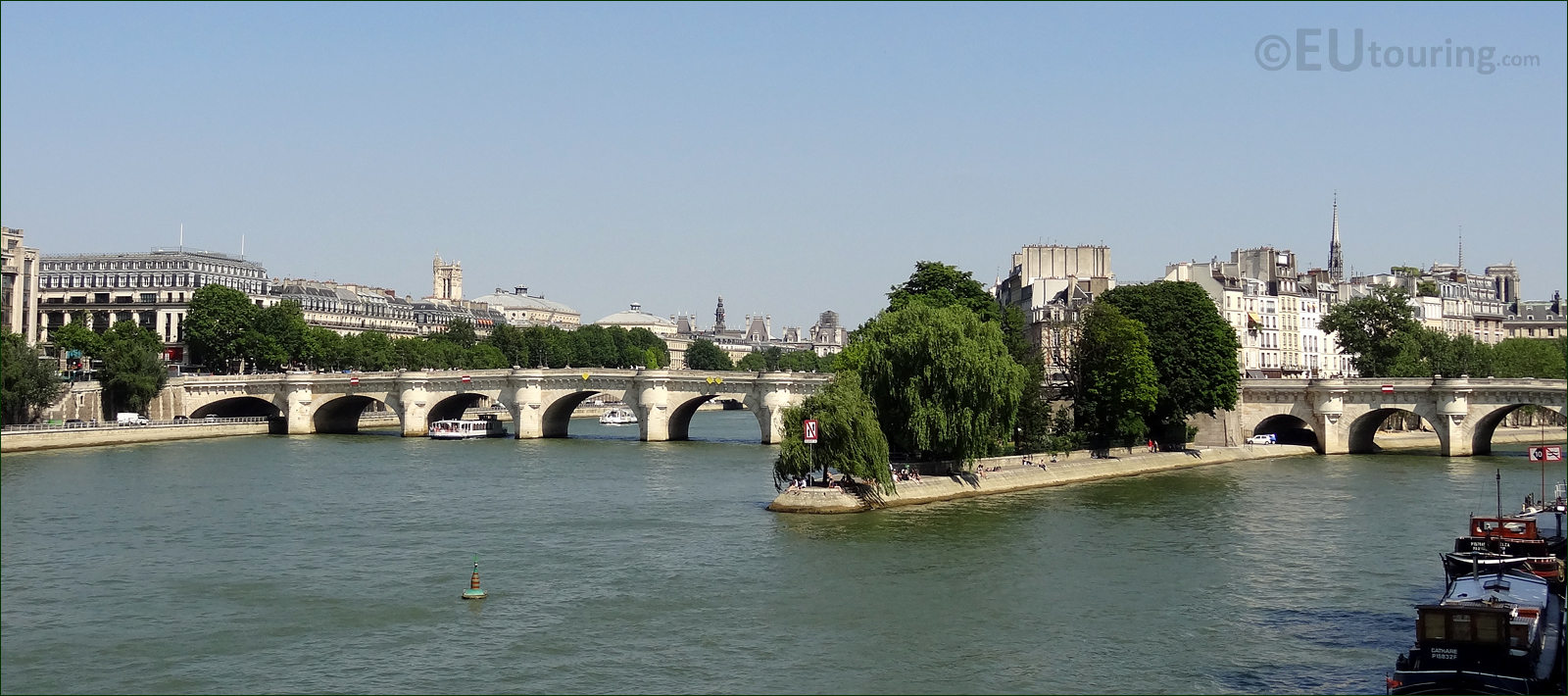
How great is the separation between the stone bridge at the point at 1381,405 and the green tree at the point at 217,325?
230ft

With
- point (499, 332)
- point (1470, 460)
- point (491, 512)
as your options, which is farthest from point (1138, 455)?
point (499, 332)

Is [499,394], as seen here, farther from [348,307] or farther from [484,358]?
[348,307]

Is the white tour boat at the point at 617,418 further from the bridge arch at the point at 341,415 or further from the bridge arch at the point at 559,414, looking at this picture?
the bridge arch at the point at 559,414

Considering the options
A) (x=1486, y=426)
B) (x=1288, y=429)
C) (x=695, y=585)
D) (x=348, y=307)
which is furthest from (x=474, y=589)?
(x=348, y=307)

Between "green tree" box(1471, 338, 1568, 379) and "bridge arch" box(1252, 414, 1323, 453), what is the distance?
18.5 meters

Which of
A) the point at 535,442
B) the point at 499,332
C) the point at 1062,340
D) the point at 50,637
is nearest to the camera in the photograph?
the point at 50,637

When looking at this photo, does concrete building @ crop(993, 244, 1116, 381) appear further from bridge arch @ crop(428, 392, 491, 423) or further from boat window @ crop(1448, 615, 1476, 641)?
boat window @ crop(1448, 615, 1476, 641)

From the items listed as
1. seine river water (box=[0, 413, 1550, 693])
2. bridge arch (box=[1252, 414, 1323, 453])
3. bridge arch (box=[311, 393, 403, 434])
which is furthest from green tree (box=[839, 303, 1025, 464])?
bridge arch (box=[311, 393, 403, 434])

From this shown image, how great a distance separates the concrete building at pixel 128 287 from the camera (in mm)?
127812

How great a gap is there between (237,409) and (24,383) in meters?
26.7

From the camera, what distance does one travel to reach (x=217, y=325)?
107750 mm

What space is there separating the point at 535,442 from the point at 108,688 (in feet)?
195

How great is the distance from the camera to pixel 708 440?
287ft

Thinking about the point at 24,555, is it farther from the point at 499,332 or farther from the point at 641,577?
the point at 499,332
